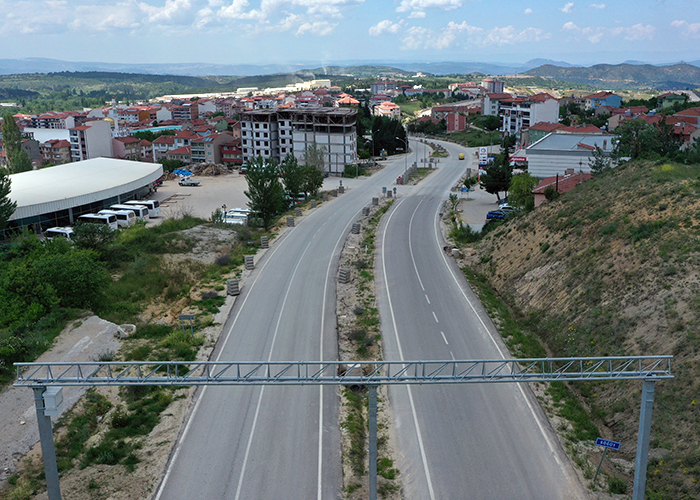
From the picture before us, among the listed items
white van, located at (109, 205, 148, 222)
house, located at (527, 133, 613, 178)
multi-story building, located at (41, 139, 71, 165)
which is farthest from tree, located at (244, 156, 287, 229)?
multi-story building, located at (41, 139, 71, 165)

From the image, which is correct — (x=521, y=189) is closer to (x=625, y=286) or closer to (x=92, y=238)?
(x=625, y=286)

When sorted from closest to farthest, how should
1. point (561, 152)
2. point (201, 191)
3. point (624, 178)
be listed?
point (624, 178)
point (561, 152)
point (201, 191)

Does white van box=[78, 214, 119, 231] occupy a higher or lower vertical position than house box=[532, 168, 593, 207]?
lower

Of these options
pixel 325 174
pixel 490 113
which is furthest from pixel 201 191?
pixel 490 113

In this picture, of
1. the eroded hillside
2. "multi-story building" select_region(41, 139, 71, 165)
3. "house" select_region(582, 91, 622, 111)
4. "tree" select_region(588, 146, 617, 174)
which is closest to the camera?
the eroded hillside

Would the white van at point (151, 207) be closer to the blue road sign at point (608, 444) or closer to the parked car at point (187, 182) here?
the parked car at point (187, 182)

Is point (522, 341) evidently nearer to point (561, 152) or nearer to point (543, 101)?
point (561, 152)

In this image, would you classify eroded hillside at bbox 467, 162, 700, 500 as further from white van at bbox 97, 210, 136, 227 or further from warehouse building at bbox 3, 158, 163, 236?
warehouse building at bbox 3, 158, 163, 236
